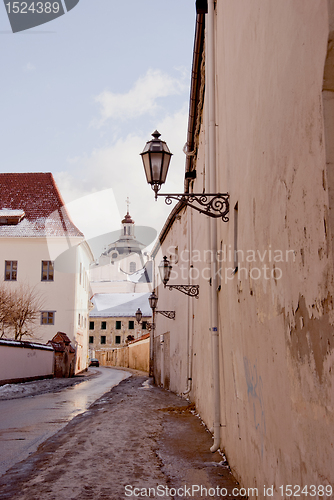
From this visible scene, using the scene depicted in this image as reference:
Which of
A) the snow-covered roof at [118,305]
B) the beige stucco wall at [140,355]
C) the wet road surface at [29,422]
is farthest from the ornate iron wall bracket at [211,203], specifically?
the snow-covered roof at [118,305]

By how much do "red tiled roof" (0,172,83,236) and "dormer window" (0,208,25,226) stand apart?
202 mm

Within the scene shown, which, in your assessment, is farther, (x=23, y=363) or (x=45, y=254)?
(x=45, y=254)

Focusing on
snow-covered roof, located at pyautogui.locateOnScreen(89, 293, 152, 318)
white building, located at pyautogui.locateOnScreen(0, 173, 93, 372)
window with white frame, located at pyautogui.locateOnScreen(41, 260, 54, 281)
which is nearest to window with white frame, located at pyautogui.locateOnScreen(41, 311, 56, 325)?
white building, located at pyautogui.locateOnScreen(0, 173, 93, 372)

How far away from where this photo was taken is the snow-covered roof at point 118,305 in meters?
72.2

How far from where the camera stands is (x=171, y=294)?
Answer: 18.8 meters

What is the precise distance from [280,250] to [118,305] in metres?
72.9

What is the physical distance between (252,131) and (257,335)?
1.66 meters

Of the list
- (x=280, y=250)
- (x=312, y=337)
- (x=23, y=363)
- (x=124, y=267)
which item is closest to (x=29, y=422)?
(x=280, y=250)

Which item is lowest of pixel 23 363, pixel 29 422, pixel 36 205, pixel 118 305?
pixel 29 422

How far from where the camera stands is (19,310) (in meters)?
28.8

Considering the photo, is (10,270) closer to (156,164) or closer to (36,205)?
(36,205)

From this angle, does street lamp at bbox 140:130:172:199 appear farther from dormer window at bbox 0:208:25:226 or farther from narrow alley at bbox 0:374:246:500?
dormer window at bbox 0:208:25:226

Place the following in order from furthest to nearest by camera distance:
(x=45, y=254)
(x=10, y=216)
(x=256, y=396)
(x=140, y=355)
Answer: (x=140, y=355)
(x=10, y=216)
(x=45, y=254)
(x=256, y=396)

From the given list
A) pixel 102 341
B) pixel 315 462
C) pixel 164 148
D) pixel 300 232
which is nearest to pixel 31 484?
pixel 315 462
